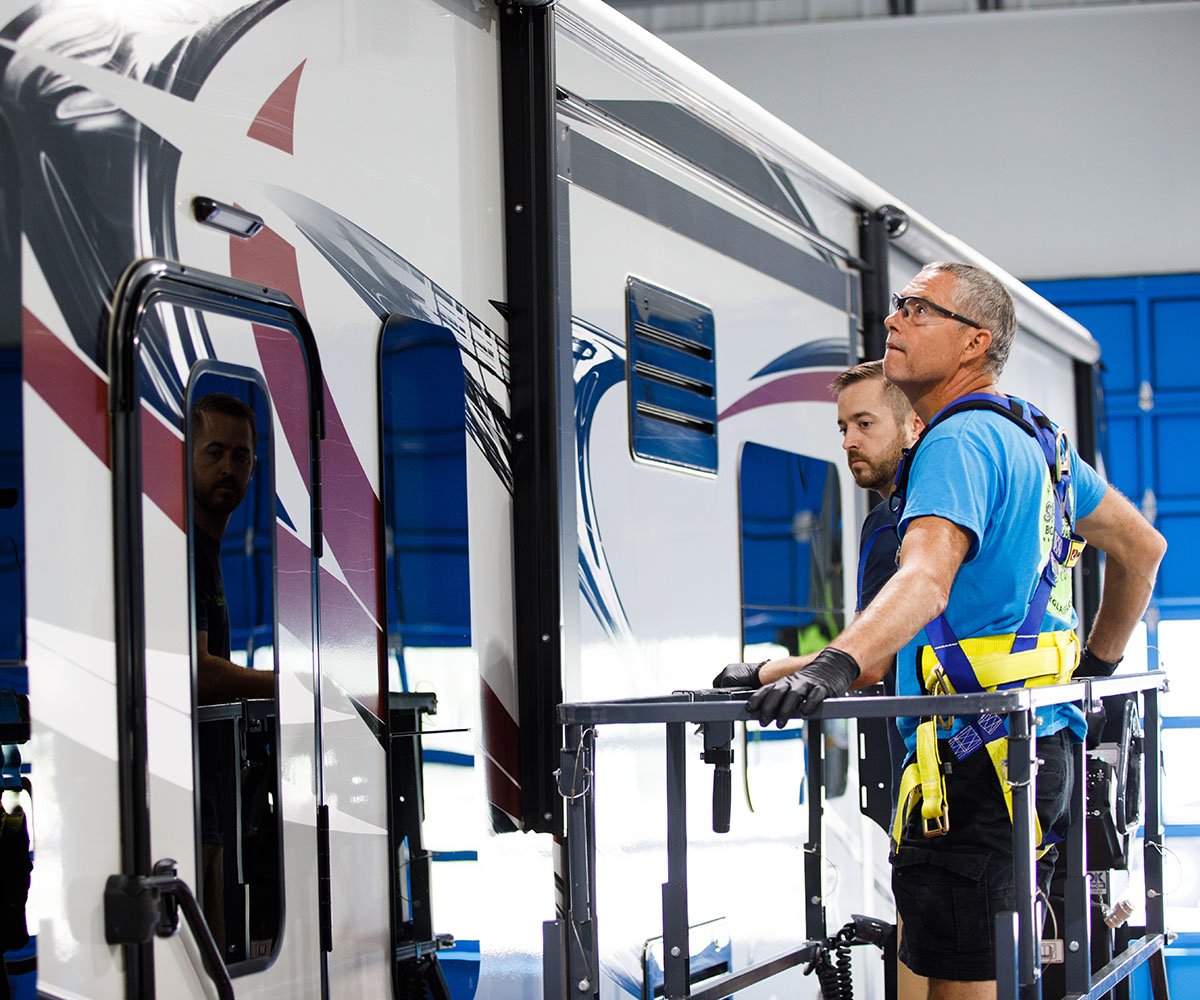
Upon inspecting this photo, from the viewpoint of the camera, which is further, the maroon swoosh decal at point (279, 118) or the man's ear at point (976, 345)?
the man's ear at point (976, 345)

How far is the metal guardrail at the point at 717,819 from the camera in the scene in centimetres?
237

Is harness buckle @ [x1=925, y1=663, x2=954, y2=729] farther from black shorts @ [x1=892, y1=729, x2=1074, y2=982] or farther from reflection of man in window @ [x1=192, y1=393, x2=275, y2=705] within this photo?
reflection of man in window @ [x1=192, y1=393, x2=275, y2=705]

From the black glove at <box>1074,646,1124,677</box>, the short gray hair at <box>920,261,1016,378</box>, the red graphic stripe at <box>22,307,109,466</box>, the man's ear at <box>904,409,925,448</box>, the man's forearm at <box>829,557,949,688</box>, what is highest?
the short gray hair at <box>920,261,1016,378</box>

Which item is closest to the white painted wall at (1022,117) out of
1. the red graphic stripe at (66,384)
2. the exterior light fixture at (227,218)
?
the exterior light fixture at (227,218)

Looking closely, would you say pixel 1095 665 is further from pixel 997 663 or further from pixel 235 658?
pixel 235 658

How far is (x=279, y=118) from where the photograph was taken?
2361 millimetres

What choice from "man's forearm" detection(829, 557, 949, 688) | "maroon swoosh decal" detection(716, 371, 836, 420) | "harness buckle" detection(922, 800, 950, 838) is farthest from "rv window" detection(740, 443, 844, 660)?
"man's forearm" detection(829, 557, 949, 688)

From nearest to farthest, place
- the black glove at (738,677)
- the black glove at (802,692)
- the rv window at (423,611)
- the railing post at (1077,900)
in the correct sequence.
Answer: the black glove at (802,692) < the rv window at (423,611) < the railing post at (1077,900) < the black glove at (738,677)

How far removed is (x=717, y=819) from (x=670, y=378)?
3.76 ft

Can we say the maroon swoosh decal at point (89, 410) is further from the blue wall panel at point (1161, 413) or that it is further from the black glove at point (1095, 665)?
the blue wall panel at point (1161, 413)

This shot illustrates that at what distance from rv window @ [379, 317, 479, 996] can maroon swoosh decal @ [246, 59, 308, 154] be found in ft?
1.20

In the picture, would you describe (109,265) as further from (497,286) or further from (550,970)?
(550,970)

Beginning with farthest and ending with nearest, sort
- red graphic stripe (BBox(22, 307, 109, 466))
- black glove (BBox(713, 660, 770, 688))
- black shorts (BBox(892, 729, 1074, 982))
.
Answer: black glove (BBox(713, 660, 770, 688)), black shorts (BBox(892, 729, 1074, 982)), red graphic stripe (BBox(22, 307, 109, 466))

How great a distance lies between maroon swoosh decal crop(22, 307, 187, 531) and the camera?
1905mm
